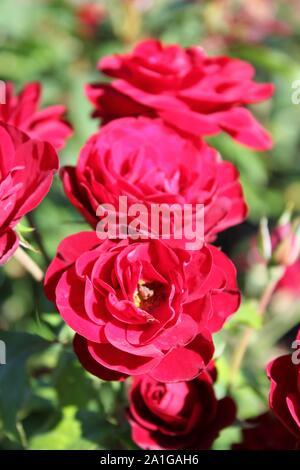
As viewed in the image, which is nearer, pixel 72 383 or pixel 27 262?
pixel 27 262

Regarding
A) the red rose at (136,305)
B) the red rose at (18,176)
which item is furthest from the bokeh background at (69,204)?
the red rose at (18,176)

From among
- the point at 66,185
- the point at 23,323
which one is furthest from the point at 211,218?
the point at 23,323

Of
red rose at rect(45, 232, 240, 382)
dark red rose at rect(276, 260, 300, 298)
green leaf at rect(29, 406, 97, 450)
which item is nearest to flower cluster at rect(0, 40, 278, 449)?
red rose at rect(45, 232, 240, 382)

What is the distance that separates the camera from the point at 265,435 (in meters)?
0.81

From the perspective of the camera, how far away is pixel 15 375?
0.83 m

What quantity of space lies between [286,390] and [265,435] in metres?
0.18

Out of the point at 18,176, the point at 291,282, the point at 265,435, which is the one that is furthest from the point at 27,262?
the point at 291,282

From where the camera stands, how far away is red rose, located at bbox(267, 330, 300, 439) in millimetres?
638

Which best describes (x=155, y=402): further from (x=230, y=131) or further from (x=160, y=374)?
(x=230, y=131)

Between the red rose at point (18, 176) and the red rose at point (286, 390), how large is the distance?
283 mm

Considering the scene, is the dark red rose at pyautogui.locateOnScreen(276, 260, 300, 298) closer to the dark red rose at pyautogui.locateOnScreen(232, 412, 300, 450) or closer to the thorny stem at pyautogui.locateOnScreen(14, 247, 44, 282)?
the dark red rose at pyautogui.locateOnScreen(232, 412, 300, 450)

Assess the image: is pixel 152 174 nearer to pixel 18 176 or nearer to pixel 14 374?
pixel 18 176

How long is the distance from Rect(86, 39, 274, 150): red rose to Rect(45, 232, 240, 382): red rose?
224 millimetres

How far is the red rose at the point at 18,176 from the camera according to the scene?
2.05 feet
